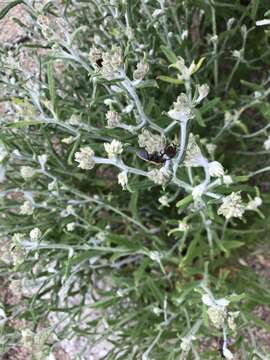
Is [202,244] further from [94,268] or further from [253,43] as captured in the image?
[253,43]

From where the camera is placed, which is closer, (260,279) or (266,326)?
(266,326)

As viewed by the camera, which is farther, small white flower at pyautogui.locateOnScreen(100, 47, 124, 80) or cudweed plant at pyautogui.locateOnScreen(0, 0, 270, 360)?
cudweed plant at pyautogui.locateOnScreen(0, 0, 270, 360)

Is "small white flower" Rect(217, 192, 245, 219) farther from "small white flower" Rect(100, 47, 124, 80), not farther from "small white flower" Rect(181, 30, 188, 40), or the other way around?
"small white flower" Rect(181, 30, 188, 40)

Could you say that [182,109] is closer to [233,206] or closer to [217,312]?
[233,206]

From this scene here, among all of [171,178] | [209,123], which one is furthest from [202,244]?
[171,178]

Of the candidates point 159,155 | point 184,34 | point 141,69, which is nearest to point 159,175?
point 159,155

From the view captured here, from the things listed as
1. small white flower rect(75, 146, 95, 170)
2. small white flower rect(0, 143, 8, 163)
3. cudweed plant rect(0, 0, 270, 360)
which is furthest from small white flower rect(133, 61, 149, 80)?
small white flower rect(0, 143, 8, 163)
